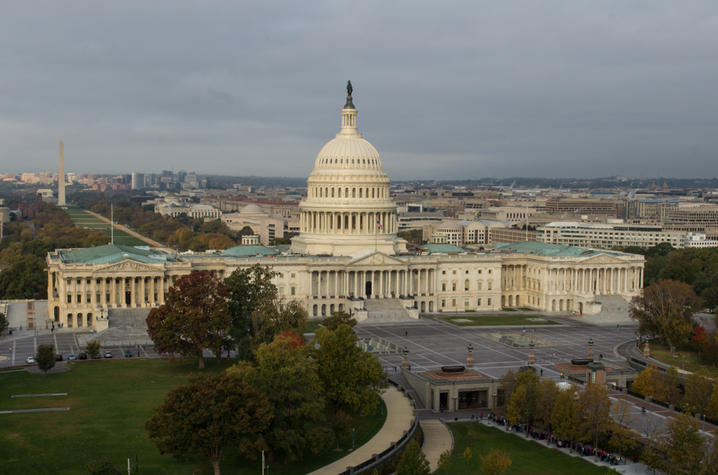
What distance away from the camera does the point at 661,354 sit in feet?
336

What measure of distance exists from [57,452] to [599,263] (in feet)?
330

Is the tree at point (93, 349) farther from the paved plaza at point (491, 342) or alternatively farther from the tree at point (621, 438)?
the tree at point (621, 438)

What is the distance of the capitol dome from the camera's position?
14688 cm

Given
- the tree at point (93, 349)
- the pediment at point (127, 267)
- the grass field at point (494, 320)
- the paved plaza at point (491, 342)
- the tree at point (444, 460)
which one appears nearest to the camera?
the tree at point (444, 460)

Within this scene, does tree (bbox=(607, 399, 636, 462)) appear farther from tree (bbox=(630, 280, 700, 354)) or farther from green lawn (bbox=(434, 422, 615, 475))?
tree (bbox=(630, 280, 700, 354))

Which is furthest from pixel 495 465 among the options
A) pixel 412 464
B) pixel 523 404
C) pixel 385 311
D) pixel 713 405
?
pixel 385 311

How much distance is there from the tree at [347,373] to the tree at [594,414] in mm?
16500

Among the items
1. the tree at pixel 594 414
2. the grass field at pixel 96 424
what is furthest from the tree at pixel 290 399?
the tree at pixel 594 414

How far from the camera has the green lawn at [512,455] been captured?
64.1m

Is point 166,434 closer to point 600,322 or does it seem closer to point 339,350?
→ point 339,350

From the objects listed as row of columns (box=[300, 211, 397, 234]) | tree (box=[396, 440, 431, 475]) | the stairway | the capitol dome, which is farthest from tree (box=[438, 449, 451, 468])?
row of columns (box=[300, 211, 397, 234])

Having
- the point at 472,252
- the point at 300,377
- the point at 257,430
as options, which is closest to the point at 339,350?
the point at 300,377

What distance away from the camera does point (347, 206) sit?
147250mm

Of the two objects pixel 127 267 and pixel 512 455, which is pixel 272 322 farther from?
pixel 127 267
